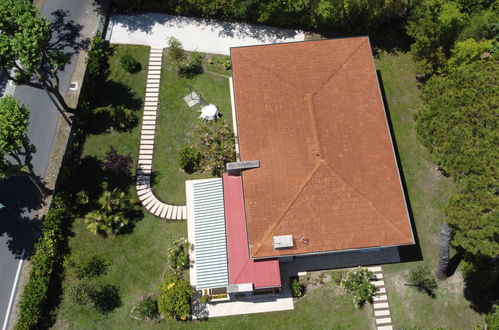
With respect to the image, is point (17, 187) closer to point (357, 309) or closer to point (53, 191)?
point (53, 191)

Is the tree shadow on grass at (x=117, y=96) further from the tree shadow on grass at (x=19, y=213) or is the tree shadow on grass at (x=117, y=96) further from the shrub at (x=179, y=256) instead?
the shrub at (x=179, y=256)

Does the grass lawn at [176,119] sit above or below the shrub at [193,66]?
below

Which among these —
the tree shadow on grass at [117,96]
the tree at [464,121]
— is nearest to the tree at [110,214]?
the tree shadow on grass at [117,96]

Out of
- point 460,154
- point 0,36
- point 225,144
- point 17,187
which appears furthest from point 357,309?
point 0,36

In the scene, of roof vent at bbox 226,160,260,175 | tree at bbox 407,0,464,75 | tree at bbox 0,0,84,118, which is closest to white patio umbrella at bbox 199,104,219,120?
roof vent at bbox 226,160,260,175

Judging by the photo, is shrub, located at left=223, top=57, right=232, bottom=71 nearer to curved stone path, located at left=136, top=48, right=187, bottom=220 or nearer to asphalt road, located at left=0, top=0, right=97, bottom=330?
curved stone path, located at left=136, top=48, right=187, bottom=220
